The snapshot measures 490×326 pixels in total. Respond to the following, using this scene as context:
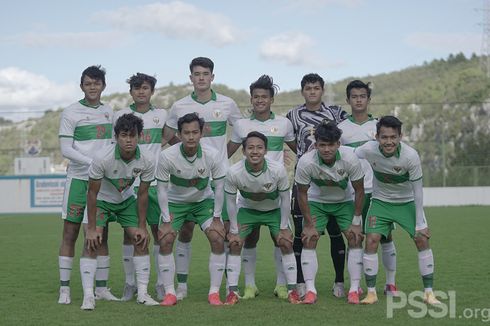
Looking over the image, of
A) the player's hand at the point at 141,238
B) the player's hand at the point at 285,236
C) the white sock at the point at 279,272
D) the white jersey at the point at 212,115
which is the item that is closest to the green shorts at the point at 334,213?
the player's hand at the point at 285,236

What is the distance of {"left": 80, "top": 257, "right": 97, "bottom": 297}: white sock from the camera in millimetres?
6949

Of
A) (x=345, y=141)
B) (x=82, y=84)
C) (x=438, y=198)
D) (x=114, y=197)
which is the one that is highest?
(x=82, y=84)

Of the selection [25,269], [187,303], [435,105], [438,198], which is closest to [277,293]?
[187,303]

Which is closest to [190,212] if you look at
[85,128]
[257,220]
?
[257,220]

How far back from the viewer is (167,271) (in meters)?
7.16

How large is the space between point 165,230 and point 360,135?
7.32 feet

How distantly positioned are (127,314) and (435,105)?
29960 millimetres

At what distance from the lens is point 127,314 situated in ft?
21.3

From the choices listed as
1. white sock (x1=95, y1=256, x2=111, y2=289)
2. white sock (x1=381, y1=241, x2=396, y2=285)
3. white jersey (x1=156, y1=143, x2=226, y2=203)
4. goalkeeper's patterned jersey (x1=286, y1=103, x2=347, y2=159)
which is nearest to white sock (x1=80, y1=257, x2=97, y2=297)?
white sock (x1=95, y1=256, x2=111, y2=289)

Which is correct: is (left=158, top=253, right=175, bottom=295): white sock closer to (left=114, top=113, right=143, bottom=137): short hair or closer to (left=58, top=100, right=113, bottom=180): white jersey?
(left=58, top=100, right=113, bottom=180): white jersey

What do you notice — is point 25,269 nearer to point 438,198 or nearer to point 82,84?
point 82,84

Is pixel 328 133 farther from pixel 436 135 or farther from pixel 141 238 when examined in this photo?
pixel 436 135

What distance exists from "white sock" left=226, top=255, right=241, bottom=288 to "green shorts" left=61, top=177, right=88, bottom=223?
1549mm

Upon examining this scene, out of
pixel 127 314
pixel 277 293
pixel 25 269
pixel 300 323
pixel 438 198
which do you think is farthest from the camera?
pixel 438 198
